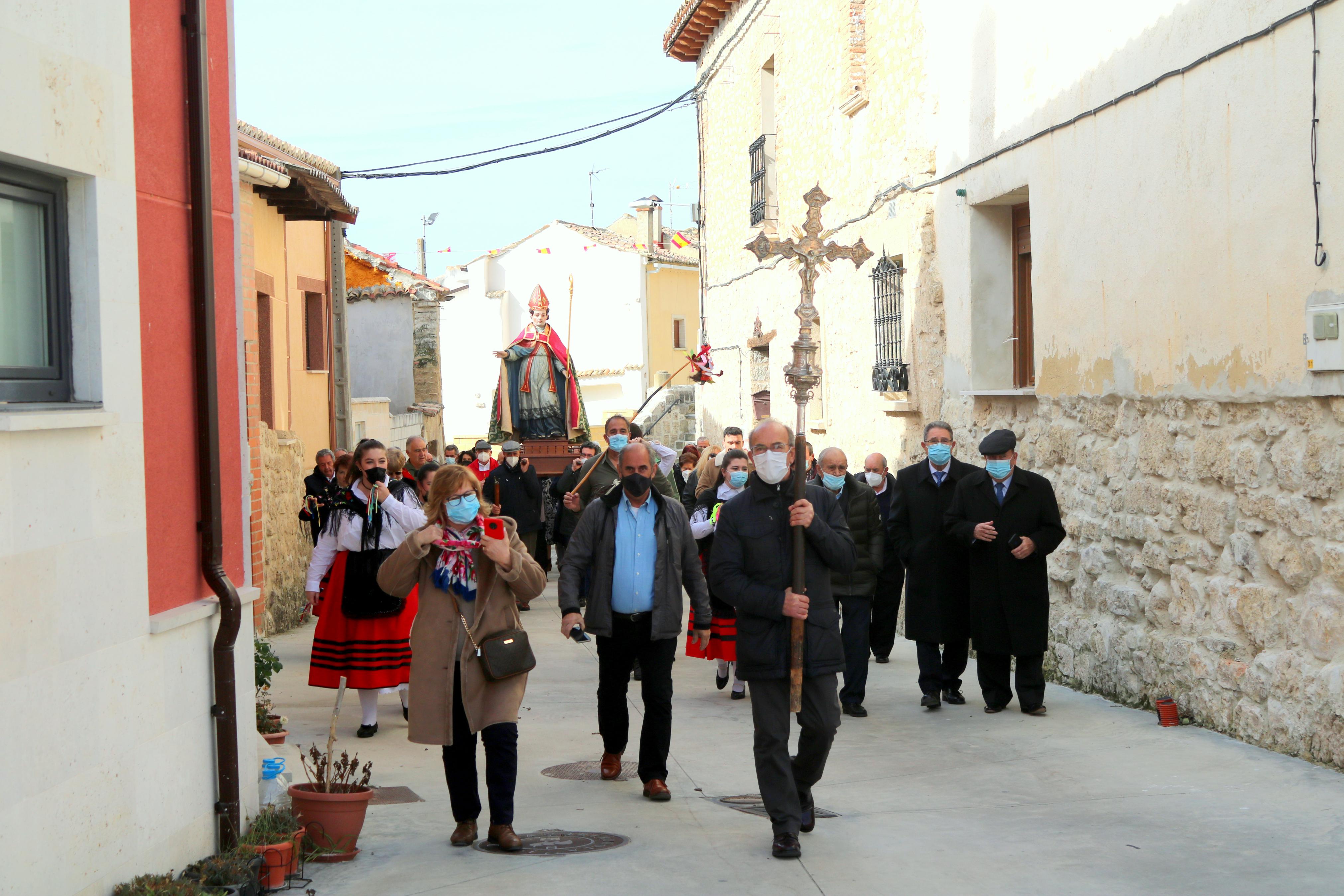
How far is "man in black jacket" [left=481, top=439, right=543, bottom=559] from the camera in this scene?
46.7ft

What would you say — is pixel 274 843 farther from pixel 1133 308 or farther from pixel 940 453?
pixel 1133 308

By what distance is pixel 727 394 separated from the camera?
20109mm

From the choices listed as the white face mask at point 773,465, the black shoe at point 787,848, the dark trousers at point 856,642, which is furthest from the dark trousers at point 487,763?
the dark trousers at point 856,642

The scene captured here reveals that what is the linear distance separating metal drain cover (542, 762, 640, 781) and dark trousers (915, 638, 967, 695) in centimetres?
226

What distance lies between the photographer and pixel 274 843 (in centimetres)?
504

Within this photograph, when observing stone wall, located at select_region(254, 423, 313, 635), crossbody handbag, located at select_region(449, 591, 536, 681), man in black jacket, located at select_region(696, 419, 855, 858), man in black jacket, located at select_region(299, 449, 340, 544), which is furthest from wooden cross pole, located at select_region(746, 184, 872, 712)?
stone wall, located at select_region(254, 423, 313, 635)

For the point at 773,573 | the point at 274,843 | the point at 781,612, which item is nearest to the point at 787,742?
the point at 781,612

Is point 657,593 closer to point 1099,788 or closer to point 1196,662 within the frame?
point 1099,788

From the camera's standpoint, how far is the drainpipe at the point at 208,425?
4984 millimetres

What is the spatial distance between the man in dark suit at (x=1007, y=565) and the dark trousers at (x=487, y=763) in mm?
3771

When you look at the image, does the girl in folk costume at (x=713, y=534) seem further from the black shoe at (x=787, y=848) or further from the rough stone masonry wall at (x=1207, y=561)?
the black shoe at (x=787, y=848)

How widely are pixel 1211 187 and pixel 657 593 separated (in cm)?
371

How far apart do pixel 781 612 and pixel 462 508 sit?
1364 millimetres

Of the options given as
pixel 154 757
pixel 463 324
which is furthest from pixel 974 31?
pixel 463 324
